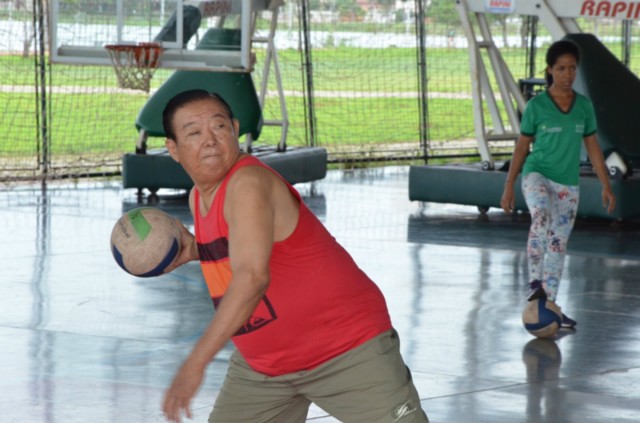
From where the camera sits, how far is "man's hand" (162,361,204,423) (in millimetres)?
3830

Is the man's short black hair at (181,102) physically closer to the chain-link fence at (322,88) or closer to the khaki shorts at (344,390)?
the khaki shorts at (344,390)

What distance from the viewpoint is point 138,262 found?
4820 mm

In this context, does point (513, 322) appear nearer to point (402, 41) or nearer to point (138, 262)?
point (138, 262)

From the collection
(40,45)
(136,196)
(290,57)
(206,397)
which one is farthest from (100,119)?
(206,397)

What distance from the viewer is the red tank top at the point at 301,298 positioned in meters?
4.17

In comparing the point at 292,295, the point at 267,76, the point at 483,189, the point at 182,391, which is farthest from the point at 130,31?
the point at 182,391

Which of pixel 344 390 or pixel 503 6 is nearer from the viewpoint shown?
pixel 344 390

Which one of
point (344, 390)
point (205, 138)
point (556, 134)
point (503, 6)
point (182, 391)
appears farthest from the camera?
point (503, 6)

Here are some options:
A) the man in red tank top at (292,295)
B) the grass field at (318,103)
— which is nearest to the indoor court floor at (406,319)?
the man in red tank top at (292,295)

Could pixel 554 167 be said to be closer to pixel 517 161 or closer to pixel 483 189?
pixel 517 161

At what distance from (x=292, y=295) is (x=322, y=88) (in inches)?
960

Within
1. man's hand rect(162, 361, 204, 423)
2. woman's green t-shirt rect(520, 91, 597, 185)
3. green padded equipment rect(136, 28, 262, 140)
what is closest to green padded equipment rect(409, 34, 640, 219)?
green padded equipment rect(136, 28, 262, 140)

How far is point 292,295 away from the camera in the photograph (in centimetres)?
418

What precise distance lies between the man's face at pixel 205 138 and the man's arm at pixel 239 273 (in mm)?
117
